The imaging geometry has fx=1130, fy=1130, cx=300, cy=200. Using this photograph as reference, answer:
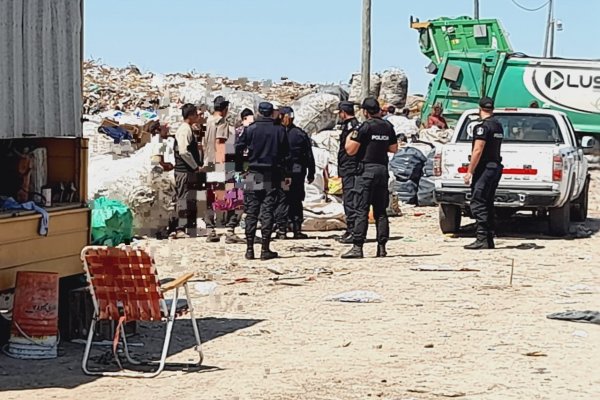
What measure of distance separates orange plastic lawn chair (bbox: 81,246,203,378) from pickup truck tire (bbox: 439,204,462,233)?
9106mm

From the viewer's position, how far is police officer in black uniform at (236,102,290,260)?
13070 mm

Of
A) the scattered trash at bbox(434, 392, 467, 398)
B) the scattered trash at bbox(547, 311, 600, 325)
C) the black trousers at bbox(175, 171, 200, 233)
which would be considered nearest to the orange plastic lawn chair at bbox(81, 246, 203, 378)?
the scattered trash at bbox(434, 392, 467, 398)

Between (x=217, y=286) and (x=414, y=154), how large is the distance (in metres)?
10.0

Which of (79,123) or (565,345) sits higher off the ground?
(79,123)

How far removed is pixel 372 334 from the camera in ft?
30.0

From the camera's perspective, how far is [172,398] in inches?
279

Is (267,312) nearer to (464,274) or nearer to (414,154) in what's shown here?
(464,274)

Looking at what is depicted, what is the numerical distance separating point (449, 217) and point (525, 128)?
170 centimetres

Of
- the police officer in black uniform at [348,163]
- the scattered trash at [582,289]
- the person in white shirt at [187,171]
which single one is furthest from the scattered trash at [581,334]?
the person in white shirt at [187,171]

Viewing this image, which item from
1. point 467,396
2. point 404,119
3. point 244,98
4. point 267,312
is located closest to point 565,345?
point 467,396

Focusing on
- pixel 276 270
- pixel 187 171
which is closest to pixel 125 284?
pixel 276 270

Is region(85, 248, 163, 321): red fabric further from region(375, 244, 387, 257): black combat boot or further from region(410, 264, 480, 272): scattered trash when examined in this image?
region(375, 244, 387, 257): black combat boot

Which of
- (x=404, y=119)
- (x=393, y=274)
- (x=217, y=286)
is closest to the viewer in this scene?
(x=217, y=286)

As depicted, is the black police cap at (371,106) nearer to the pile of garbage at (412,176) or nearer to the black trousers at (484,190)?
the black trousers at (484,190)
